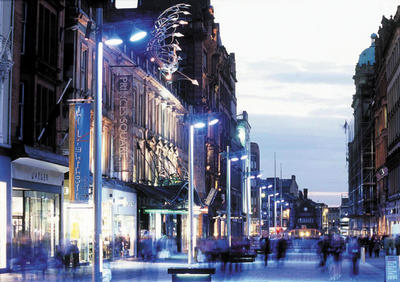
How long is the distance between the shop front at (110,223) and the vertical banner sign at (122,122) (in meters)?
1.69

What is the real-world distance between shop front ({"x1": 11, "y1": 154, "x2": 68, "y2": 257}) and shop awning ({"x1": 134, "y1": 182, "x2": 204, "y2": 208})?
15.1m

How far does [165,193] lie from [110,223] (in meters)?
8.66

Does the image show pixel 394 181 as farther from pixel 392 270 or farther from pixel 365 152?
pixel 392 270

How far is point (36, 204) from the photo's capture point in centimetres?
3844

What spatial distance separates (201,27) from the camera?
91.6 metres

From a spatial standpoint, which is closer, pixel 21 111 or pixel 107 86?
pixel 21 111

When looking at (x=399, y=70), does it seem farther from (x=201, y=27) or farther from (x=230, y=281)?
(x=230, y=281)

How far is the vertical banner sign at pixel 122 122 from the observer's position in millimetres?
51438

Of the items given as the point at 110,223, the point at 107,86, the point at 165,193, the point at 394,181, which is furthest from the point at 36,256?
the point at 394,181

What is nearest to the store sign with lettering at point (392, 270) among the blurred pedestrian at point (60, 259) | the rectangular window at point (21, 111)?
the blurred pedestrian at point (60, 259)

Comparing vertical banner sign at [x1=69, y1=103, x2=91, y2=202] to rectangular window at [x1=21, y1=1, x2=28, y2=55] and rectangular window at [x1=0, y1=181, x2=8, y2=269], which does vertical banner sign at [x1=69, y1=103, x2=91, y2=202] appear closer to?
rectangular window at [x1=21, y1=1, x2=28, y2=55]

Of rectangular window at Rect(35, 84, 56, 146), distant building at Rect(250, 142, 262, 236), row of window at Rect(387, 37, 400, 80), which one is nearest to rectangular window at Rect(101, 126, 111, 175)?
rectangular window at Rect(35, 84, 56, 146)

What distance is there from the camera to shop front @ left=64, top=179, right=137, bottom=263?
4353 centimetres

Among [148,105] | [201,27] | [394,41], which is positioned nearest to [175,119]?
[148,105]
